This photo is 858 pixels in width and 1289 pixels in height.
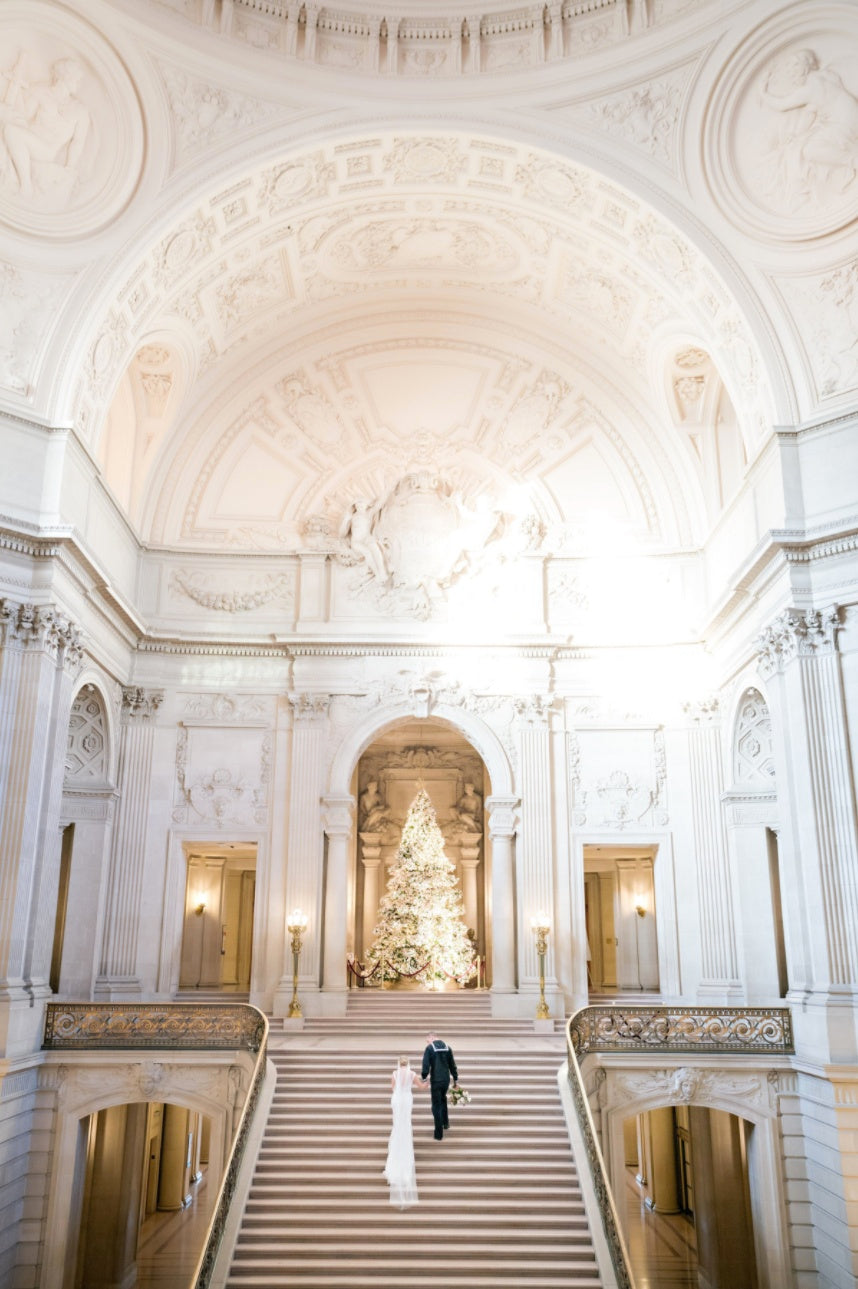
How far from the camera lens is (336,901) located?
18.5m

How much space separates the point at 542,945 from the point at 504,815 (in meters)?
2.48

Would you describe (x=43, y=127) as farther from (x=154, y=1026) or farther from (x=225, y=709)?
(x=154, y=1026)

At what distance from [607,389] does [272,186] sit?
24.1 feet

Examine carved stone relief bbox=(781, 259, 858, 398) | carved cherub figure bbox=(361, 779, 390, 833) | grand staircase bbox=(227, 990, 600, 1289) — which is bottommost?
grand staircase bbox=(227, 990, 600, 1289)

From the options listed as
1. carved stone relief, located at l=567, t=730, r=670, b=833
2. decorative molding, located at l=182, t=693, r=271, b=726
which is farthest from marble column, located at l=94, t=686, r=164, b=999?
carved stone relief, located at l=567, t=730, r=670, b=833

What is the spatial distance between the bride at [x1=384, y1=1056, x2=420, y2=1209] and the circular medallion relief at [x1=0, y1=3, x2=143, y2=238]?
1237 cm

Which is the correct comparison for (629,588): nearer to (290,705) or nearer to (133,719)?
(290,705)

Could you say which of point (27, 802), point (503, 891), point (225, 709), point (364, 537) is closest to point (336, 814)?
point (225, 709)

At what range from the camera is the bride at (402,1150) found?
11.9 metres

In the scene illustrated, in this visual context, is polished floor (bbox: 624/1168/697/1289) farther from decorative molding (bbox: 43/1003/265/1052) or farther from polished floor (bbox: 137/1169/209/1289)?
polished floor (bbox: 137/1169/209/1289)

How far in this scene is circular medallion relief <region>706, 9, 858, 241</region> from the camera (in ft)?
46.9

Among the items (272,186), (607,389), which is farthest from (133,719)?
(607,389)

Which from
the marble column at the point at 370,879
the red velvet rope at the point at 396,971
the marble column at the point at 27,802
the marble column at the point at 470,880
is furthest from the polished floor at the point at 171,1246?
the marble column at the point at 470,880

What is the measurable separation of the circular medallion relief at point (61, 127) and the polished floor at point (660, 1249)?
1649 centimetres
